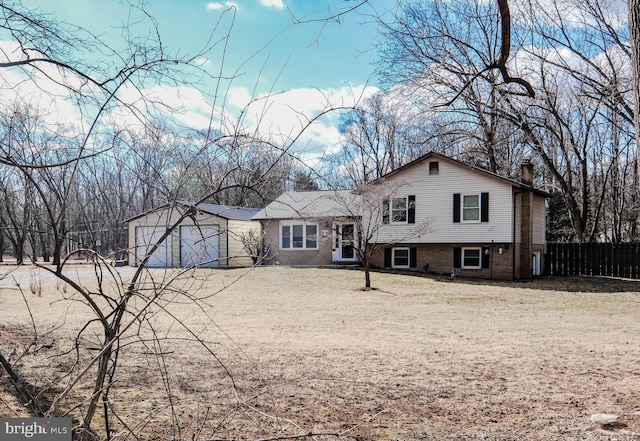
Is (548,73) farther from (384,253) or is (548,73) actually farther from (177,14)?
(177,14)

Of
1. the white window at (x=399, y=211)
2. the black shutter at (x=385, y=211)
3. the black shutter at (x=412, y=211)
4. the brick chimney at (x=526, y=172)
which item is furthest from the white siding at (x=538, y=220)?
the black shutter at (x=385, y=211)

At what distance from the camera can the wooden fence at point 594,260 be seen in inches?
882

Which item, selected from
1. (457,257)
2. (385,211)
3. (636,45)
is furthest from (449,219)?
(636,45)

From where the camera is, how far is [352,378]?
534 cm

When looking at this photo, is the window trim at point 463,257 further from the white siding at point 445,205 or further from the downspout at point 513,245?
the downspout at point 513,245

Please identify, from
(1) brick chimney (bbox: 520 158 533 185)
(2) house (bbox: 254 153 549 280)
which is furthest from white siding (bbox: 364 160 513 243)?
(1) brick chimney (bbox: 520 158 533 185)

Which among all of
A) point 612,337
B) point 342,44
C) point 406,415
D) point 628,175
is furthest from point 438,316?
point 628,175

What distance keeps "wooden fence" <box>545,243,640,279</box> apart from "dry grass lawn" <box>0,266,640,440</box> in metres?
12.1

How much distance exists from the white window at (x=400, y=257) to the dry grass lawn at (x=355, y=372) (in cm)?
1154

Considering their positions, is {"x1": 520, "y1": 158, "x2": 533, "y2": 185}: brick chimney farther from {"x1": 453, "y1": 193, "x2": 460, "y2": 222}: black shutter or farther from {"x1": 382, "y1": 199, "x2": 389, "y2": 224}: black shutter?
{"x1": 382, "y1": 199, "x2": 389, "y2": 224}: black shutter

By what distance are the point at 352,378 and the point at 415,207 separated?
18075 millimetres

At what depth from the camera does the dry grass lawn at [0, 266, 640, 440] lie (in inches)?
153

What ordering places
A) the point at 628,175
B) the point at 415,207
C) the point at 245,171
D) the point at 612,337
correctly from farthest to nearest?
the point at 628,175, the point at 415,207, the point at 612,337, the point at 245,171

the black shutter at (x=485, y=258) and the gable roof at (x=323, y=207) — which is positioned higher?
the gable roof at (x=323, y=207)
